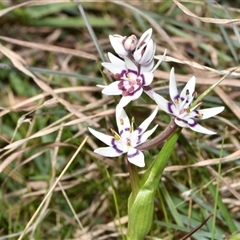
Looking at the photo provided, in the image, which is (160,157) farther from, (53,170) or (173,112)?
(53,170)

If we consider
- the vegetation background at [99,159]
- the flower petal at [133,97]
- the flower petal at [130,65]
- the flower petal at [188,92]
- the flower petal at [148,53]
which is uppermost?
the flower petal at [148,53]

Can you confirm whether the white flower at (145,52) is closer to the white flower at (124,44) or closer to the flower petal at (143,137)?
the white flower at (124,44)

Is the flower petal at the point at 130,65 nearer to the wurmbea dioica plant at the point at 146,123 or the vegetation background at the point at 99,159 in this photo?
the wurmbea dioica plant at the point at 146,123

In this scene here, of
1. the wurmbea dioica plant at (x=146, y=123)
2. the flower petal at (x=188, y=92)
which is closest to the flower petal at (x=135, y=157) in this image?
the wurmbea dioica plant at (x=146, y=123)

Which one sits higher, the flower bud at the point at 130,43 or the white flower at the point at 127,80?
the flower bud at the point at 130,43

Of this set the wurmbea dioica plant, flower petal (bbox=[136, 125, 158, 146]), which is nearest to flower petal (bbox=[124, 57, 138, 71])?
the wurmbea dioica plant

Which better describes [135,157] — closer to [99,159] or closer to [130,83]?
[130,83]

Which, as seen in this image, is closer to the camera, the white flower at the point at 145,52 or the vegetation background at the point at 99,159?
the white flower at the point at 145,52
